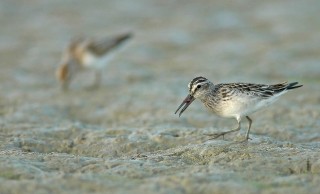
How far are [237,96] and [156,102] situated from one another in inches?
142

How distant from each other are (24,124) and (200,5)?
10624 millimetres

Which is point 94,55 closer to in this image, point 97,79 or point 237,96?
point 97,79

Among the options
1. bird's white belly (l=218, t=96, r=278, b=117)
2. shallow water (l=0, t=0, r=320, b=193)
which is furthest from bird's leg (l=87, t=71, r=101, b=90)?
bird's white belly (l=218, t=96, r=278, b=117)

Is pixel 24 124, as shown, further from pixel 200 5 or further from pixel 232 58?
pixel 200 5

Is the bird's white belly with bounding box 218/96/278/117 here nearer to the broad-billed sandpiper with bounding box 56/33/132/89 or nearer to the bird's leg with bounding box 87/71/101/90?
the bird's leg with bounding box 87/71/101/90

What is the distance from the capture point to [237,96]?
850cm

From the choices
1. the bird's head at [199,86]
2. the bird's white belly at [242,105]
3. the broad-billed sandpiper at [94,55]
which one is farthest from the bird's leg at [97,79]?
the bird's white belly at [242,105]

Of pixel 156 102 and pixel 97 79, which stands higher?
pixel 97 79

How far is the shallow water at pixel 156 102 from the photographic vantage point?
273 inches

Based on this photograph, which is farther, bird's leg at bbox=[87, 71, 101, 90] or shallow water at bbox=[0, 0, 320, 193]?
bird's leg at bbox=[87, 71, 101, 90]

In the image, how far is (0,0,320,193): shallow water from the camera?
6.93 metres

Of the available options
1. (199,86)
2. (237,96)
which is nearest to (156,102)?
(199,86)

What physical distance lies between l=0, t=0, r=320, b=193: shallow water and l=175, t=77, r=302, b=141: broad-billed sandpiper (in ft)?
1.51

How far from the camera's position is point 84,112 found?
39.2 feet
